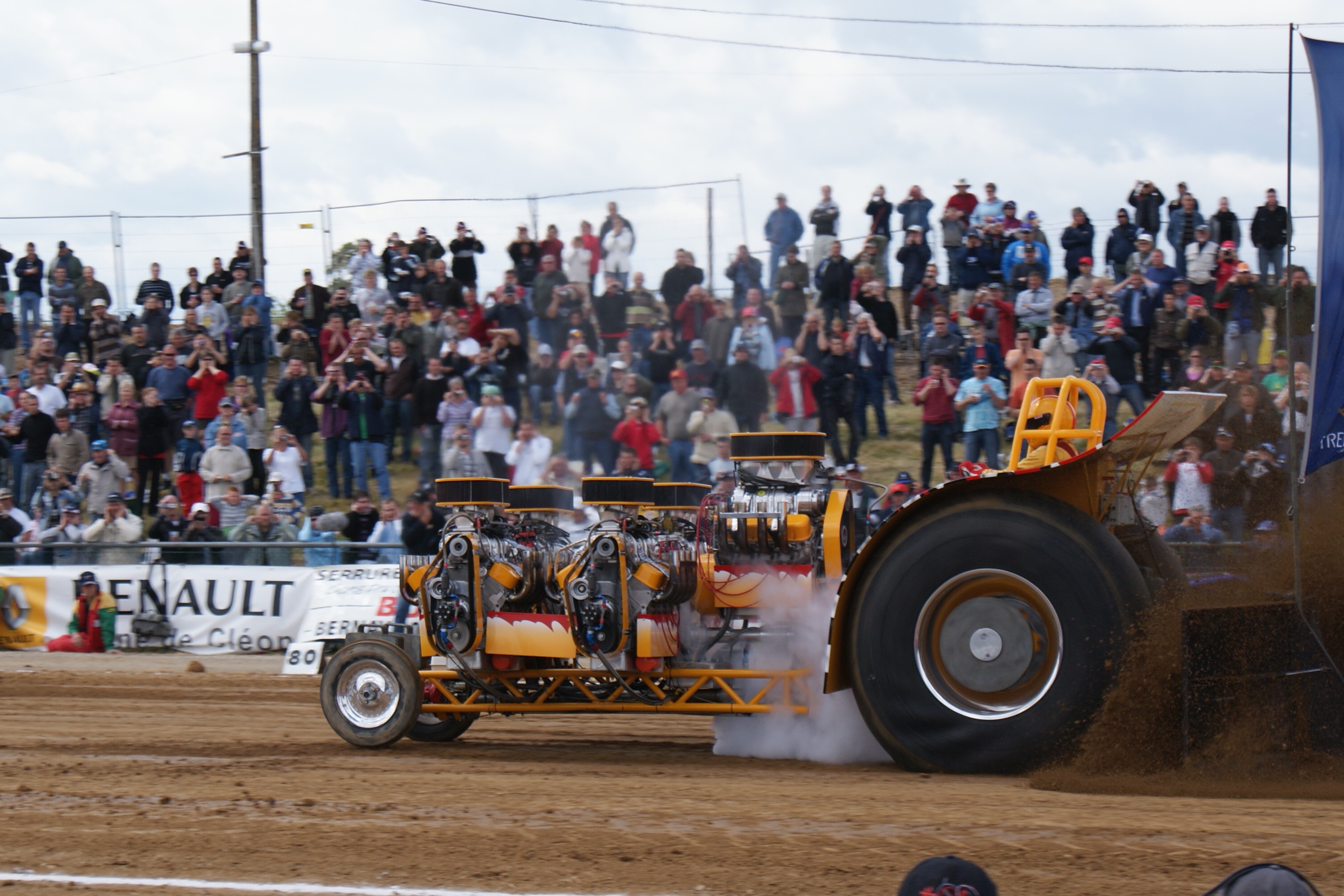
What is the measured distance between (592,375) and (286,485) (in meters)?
3.40

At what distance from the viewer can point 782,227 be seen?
15.1m

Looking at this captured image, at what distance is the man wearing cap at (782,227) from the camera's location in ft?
48.9

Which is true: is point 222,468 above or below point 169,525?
above

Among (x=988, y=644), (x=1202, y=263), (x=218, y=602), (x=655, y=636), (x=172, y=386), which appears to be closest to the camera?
(x=988, y=644)

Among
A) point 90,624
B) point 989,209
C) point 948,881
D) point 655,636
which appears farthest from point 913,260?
point 948,881

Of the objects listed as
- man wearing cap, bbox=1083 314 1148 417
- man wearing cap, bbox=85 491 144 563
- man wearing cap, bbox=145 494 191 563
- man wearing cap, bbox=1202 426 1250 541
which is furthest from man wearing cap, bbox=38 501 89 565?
man wearing cap, bbox=1202 426 1250 541

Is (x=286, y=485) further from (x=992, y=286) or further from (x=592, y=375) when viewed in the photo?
(x=992, y=286)

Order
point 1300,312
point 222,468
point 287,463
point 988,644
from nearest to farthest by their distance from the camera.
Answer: point 988,644
point 1300,312
point 222,468
point 287,463

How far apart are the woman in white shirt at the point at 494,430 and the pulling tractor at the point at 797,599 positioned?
5813 millimetres

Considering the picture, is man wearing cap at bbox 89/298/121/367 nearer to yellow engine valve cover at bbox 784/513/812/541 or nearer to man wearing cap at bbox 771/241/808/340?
man wearing cap at bbox 771/241/808/340

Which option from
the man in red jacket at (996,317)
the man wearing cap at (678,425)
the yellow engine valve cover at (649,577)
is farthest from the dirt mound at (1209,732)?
the man in red jacket at (996,317)

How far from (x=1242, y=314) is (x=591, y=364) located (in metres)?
5.97

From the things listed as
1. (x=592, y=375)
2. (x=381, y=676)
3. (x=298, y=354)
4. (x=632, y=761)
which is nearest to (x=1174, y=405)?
(x=632, y=761)

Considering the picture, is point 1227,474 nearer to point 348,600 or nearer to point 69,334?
point 348,600
